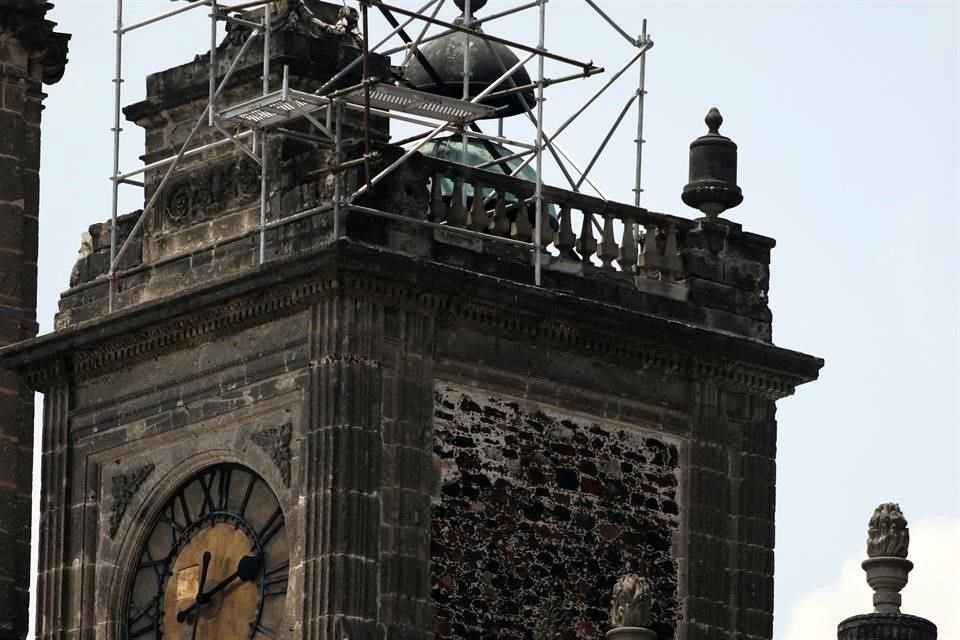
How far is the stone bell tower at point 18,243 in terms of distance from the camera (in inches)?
2434

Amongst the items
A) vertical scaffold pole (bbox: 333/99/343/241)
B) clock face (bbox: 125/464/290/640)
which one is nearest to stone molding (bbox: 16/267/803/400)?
vertical scaffold pole (bbox: 333/99/343/241)

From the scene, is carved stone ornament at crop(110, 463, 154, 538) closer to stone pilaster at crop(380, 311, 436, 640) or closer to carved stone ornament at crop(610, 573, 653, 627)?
stone pilaster at crop(380, 311, 436, 640)

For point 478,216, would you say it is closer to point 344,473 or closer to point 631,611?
point 344,473

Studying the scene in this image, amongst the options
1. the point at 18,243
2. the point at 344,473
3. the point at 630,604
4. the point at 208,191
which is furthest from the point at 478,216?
the point at 18,243

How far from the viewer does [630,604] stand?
187ft

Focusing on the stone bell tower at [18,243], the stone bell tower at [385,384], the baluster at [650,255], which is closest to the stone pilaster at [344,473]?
the stone bell tower at [385,384]

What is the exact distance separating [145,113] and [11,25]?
129 inches

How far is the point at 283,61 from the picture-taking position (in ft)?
193

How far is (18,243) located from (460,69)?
16.7 ft

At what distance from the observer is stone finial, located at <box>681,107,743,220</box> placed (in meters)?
60.4

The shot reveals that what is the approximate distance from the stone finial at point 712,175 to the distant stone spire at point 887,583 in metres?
3.29

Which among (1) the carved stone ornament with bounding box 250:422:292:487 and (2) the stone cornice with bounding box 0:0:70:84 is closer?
(1) the carved stone ornament with bounding box 250:422:292:487

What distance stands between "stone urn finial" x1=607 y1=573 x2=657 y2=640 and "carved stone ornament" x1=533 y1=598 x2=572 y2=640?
100 centimetres

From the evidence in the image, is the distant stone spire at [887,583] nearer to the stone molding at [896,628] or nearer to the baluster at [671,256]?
the stone molding at [896,628]
